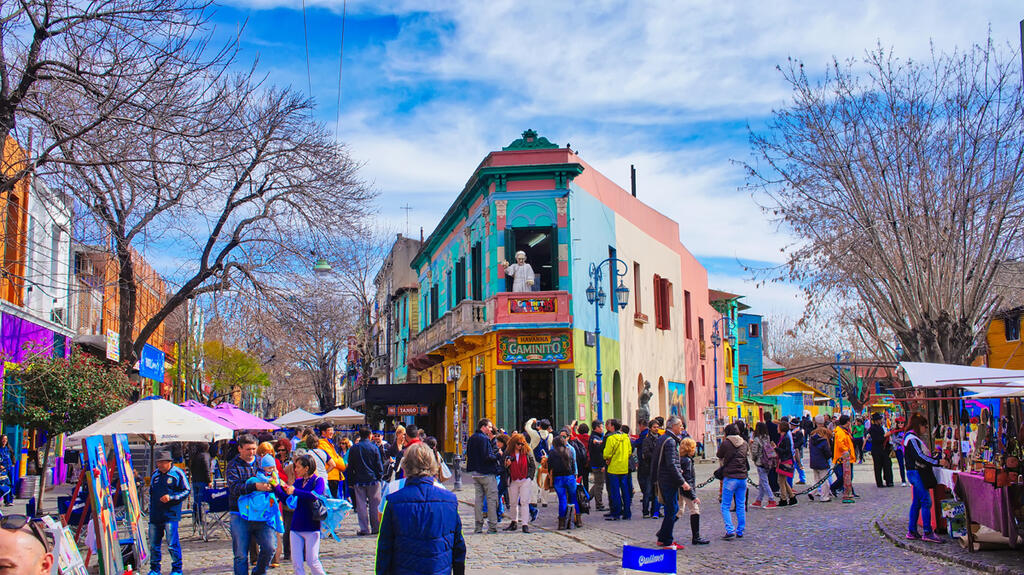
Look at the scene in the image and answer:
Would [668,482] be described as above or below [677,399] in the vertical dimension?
below

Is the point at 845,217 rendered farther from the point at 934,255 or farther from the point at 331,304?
the point at 331,304

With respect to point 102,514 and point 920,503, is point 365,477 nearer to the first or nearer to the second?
point 102,514

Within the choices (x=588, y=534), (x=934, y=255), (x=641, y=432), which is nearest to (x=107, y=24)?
(x=588, y=534)

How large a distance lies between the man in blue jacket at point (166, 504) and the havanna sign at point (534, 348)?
1579 centimetres

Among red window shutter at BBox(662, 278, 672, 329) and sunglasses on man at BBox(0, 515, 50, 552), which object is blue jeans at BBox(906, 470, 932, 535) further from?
red window shutter at BBox(662, 278, 672, 329)

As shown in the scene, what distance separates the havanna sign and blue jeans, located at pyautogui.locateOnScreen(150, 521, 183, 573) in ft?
51.7

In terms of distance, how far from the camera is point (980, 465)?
11273mm

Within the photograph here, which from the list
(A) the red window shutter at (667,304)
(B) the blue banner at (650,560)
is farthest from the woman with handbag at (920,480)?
(A) the red window shutter at (667,304)

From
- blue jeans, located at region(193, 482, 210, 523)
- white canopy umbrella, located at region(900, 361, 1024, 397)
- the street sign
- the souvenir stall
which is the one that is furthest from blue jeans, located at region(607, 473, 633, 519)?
the street sign

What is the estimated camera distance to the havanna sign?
2542 cm

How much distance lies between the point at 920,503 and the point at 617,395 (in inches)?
656

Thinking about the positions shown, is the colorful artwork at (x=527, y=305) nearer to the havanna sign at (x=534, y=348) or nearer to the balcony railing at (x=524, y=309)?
the balcony railing at (x=524, y=309)

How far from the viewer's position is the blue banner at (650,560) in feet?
20.7

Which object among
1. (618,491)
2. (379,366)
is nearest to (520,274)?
(618,491)
